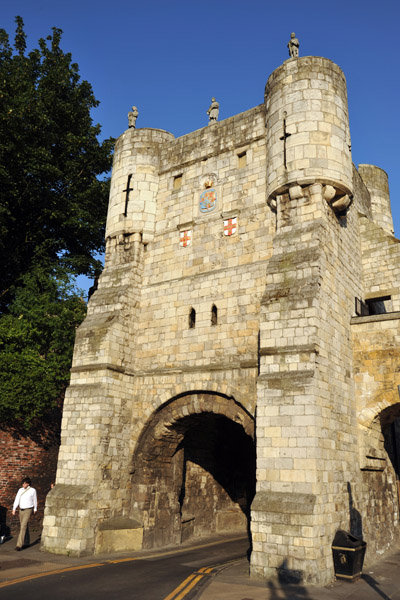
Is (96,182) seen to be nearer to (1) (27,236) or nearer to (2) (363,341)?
(1) (27,236)

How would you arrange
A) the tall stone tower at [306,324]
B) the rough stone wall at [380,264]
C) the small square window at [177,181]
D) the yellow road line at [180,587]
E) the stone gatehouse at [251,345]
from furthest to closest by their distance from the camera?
the small square window at [177,181] < the rough stone wall at [380,264] < the stone gatehouse at [251,345] < the tall stone tower at [306,324] < the yellow road line at [180,587]

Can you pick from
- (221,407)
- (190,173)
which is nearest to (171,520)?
(221,407)

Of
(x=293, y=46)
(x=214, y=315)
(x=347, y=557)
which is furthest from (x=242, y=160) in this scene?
(x=347, y=557)

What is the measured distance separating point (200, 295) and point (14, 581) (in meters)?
7.76

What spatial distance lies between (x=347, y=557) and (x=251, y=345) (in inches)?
194

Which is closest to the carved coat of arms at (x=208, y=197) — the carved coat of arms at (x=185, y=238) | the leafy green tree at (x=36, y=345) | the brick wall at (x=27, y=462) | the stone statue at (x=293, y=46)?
the carved coat of arms at (x=185, y=238)

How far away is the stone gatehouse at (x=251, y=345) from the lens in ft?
32.3

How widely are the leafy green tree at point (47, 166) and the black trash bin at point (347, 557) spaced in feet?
44.8

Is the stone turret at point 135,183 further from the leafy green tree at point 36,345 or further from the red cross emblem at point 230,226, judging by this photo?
the leafy green tree at point 36,345

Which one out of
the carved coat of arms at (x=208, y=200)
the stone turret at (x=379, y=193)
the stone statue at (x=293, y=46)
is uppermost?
the stone statue at (x=293, y=46)

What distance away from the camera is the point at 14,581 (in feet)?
28.6

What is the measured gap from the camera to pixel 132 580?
9.01 metres

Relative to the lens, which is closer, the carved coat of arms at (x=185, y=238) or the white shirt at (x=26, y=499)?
the white shirt at (x=26, y=499)

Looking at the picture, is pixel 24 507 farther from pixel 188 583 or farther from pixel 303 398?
pixel 303 398
